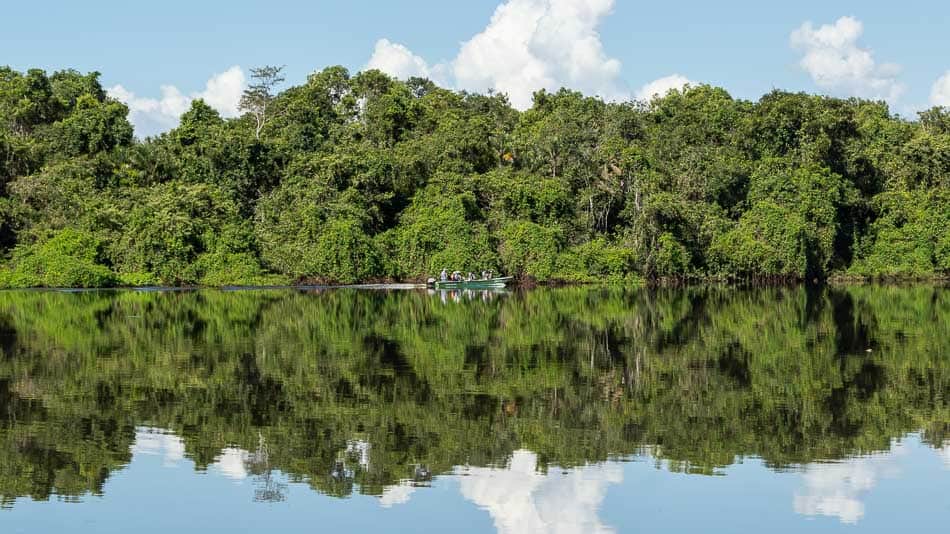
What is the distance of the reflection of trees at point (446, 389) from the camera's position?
12.9 meters

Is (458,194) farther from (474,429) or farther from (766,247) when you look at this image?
(474,429)

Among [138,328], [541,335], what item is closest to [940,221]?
[541,335]

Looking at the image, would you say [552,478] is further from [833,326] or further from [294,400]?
[833,326]

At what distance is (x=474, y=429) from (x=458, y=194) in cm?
4157

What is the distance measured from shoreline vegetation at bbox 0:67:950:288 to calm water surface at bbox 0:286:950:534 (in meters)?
24.6

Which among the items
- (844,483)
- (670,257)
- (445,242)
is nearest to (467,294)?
(445,242)

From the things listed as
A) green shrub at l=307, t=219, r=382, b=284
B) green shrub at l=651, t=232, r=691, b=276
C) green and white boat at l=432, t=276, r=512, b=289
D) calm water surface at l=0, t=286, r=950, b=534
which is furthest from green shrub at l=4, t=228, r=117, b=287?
green shrub at l=651, t=232, r=691, b=276

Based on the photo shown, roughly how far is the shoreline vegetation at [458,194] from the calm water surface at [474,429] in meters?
24.6

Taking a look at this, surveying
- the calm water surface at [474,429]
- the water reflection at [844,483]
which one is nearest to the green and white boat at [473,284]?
the calm water surface at [474,429]

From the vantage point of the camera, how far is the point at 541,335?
25.9 m

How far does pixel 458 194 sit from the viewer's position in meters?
55.3

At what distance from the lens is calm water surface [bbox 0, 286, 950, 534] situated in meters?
10.7

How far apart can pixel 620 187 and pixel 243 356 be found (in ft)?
130

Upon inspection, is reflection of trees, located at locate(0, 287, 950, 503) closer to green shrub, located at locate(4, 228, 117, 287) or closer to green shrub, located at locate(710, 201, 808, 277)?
green shrub, located at locate(4, 228, 117, 287)
